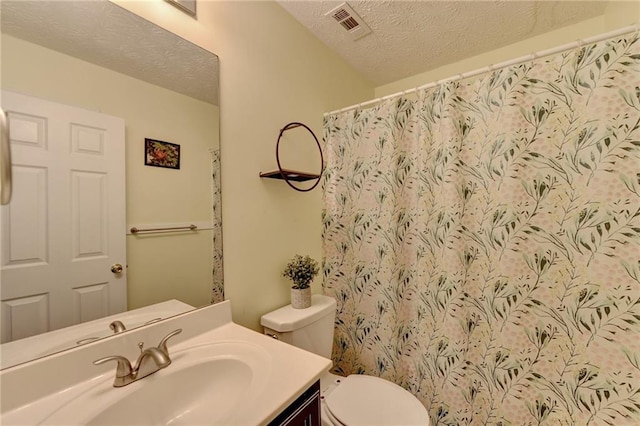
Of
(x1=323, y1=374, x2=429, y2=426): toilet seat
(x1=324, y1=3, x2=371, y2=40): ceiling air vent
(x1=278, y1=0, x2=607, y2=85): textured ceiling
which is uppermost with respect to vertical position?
(x1=278, y1=0, x2=607, y2=85): textured ceiling

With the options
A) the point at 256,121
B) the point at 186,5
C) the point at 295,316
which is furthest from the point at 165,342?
the point at 186,5

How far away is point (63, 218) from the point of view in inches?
27.8

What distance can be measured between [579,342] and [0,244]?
6.10 feet

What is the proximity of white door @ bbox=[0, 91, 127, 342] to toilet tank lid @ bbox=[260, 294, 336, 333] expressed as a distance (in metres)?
0.58

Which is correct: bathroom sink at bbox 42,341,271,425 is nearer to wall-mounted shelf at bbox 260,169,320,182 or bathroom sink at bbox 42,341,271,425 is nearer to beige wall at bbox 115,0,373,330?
beige wall at bbox 115,0,373,330

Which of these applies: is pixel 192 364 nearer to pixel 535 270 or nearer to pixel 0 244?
pixel 0 244

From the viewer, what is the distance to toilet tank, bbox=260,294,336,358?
3.86ft

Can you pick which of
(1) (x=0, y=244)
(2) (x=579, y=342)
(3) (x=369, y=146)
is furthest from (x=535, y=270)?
(1) (x=0, y=244)

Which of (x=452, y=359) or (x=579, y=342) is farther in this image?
(x=452, y=359)

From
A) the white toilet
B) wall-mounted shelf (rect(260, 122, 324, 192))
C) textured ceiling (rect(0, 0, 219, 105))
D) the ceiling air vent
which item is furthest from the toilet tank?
the ceiling air vent

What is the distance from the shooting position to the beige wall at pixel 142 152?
0.68 meters

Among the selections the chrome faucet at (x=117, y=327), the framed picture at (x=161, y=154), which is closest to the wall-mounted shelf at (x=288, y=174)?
the framed picture at (x=161, y=154)

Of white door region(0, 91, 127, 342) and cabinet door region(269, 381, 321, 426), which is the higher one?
white door region(0, 91, 127, 342)

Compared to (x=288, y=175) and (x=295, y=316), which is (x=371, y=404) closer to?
(x=295, y=316)
